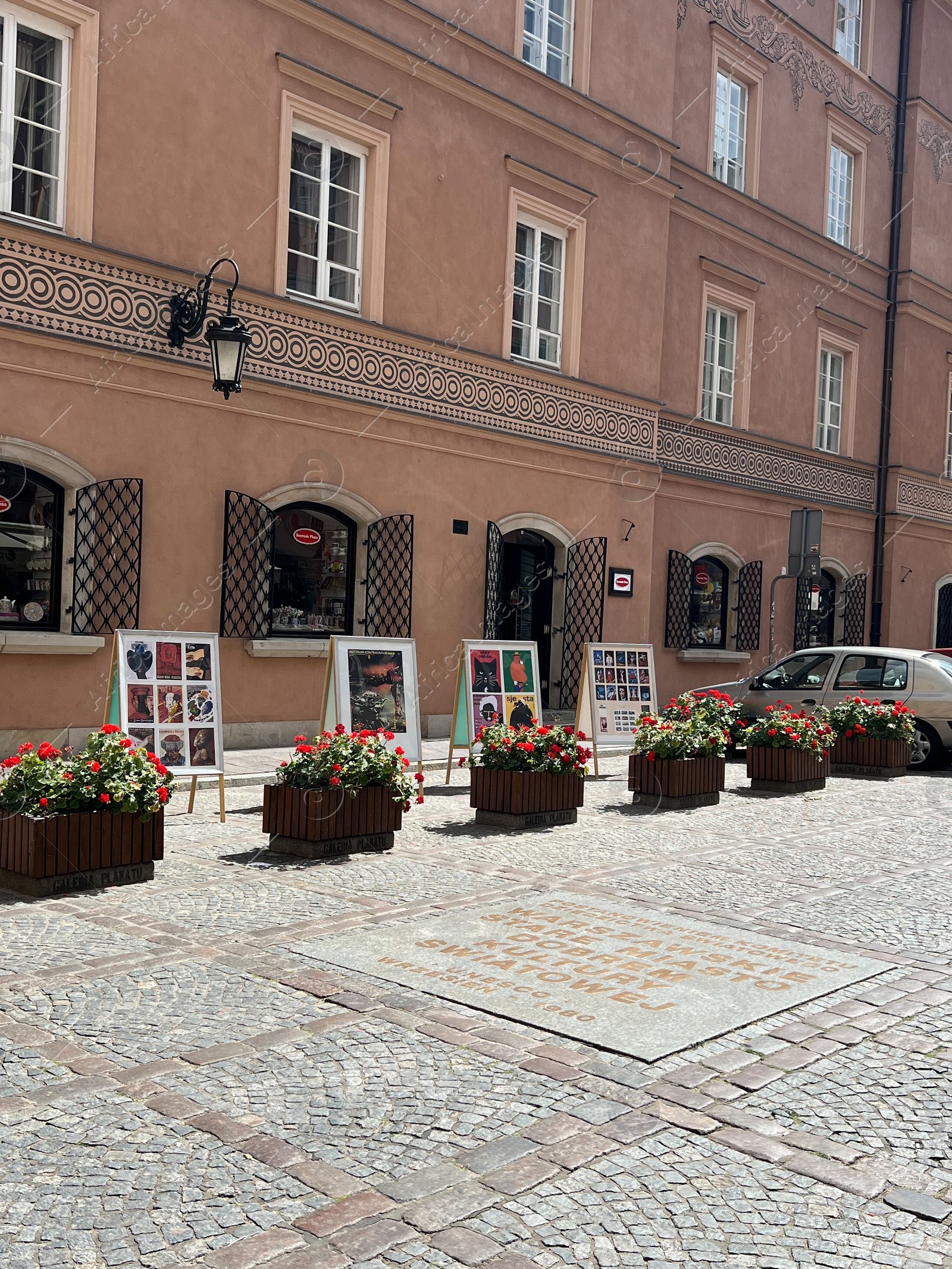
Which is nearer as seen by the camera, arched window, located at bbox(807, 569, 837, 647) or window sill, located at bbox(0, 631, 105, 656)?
window sill, located at bbox(0, 631, 105, 656)

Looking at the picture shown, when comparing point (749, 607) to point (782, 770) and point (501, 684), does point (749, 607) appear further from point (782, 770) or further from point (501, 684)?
point (501, 684)

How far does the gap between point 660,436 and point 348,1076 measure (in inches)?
664

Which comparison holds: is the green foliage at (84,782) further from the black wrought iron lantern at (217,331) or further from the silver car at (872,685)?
the silver car at (872,685)

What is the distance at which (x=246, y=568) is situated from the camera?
45.7 ft

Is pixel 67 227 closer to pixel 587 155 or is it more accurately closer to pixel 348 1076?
pixel 587 155

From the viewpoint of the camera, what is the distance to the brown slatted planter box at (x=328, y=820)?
8.66 metres

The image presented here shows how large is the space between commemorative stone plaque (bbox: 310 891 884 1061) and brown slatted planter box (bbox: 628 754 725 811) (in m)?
4.40

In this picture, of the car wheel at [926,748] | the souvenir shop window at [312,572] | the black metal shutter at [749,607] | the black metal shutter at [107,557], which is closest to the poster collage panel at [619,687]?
the souvenir shop window at [312,572]

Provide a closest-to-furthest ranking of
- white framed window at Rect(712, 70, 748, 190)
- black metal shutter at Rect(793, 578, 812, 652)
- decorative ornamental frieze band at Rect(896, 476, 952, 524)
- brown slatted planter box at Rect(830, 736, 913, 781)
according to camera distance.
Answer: brown slatted planter box at Rect(830, 736, 913, 781), white framed window at Rect(712, 70, 748, 190), black metal shutter at Rect(793, 578, 812, 652), decorative ornamental frieze band at Rect(896, 476, 952, 524)

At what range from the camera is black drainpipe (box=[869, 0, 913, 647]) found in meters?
26.1

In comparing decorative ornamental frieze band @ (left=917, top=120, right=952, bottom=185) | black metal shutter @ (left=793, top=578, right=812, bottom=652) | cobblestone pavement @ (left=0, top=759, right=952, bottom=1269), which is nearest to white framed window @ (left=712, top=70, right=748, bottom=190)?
decorative ornamental frieze band @ (left=917, top=120, right=952, bottom=185)

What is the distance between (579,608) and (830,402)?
9.51m

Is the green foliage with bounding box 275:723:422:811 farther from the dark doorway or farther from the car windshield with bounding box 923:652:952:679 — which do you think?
the car windshield with bounding box 923:652:952:679

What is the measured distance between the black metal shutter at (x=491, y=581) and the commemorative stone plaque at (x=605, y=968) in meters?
9.77
